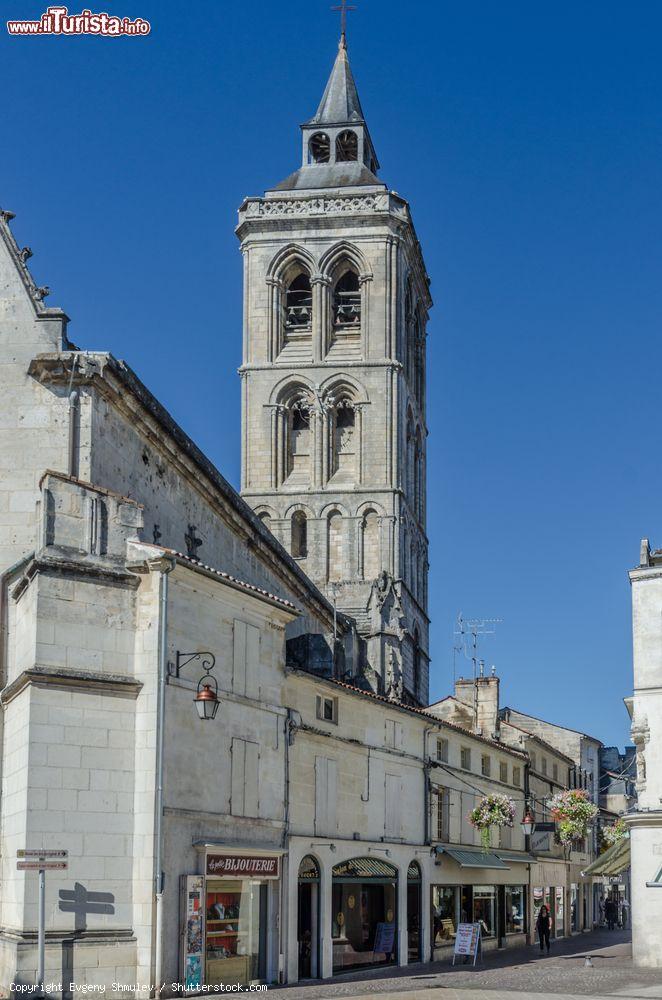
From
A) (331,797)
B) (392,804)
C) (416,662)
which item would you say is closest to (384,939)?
(392,804)

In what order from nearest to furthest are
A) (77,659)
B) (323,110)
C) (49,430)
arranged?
(77,659) → (49,430) → (323,110)

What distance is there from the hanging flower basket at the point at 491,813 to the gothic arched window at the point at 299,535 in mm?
34291

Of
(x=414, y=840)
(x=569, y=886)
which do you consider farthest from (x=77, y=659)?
(x=569, y=886)

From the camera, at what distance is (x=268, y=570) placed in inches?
1692

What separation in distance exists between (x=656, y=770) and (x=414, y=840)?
22.2 ft

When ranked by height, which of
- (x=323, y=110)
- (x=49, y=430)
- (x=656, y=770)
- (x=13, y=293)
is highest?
(x=323, y=110)

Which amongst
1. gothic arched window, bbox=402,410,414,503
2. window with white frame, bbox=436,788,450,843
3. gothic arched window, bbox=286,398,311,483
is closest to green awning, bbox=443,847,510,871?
window with white frame, bbox=436,788,450,843

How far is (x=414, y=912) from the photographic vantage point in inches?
1522

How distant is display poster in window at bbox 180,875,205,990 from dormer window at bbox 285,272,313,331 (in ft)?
182

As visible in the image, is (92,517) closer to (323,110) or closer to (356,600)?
(356,600)

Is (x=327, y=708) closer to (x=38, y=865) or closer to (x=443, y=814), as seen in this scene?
(x=443, y=814)

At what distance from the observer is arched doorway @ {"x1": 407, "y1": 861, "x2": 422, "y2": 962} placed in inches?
1491

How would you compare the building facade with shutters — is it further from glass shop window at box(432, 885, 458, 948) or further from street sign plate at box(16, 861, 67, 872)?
street sign plate at box(16, 861, 67, 872)

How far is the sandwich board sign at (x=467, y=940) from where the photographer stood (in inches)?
1492
